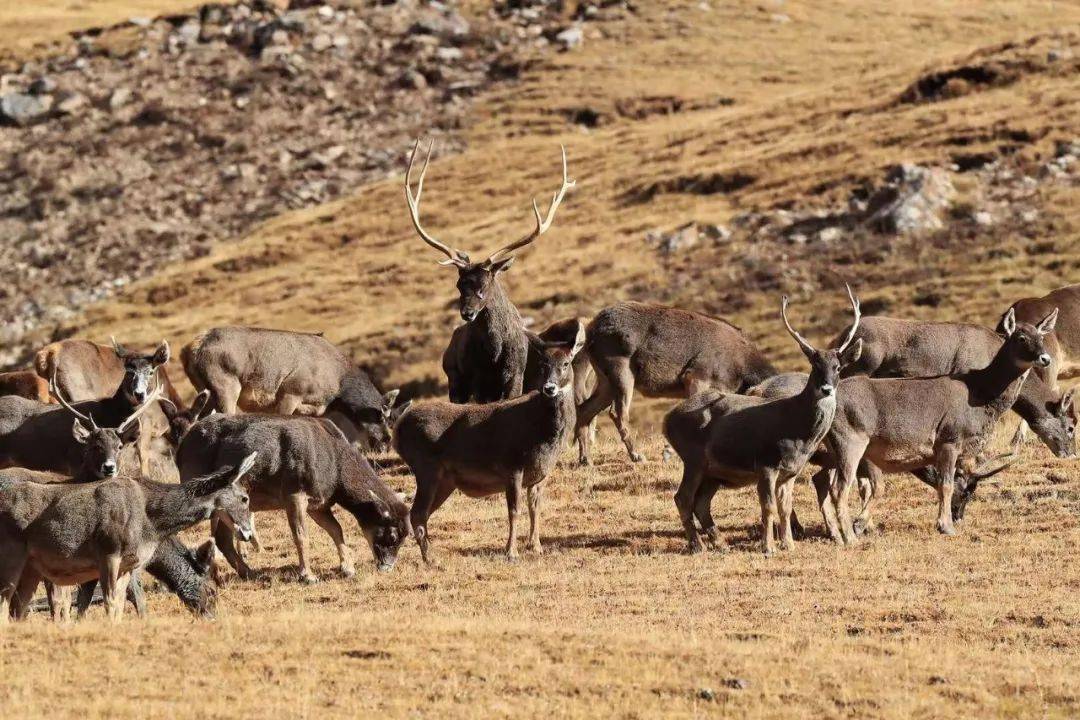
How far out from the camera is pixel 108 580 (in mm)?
16812

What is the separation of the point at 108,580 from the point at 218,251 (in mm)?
54790

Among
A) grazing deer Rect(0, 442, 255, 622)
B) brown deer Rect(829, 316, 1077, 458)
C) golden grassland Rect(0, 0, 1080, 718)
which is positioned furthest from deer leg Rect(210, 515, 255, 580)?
brown deer Rect(829, 316, 1077, 458)

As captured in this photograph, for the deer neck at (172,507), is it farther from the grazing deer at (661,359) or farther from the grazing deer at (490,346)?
the grazing deer at (661,359)

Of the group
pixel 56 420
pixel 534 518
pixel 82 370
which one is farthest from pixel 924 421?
pixel 82 370

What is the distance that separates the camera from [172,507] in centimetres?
1747

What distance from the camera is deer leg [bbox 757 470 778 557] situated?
67.1 feet

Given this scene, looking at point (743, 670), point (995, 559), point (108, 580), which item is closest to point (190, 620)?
point (108, 580)

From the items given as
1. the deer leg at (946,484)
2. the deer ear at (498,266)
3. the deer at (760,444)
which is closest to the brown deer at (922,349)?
the deer leg at (946,484)

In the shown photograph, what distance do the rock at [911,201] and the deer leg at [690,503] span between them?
32.7 meters

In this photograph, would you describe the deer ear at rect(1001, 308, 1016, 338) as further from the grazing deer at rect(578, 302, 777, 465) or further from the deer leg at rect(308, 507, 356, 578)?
the deer leg at rect(308, 507, 356, 578)

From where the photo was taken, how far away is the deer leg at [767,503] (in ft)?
67.1

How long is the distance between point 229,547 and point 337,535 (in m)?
1.23

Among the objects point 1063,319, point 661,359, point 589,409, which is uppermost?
point 1063,319

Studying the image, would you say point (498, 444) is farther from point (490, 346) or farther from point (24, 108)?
point (24, 108)
